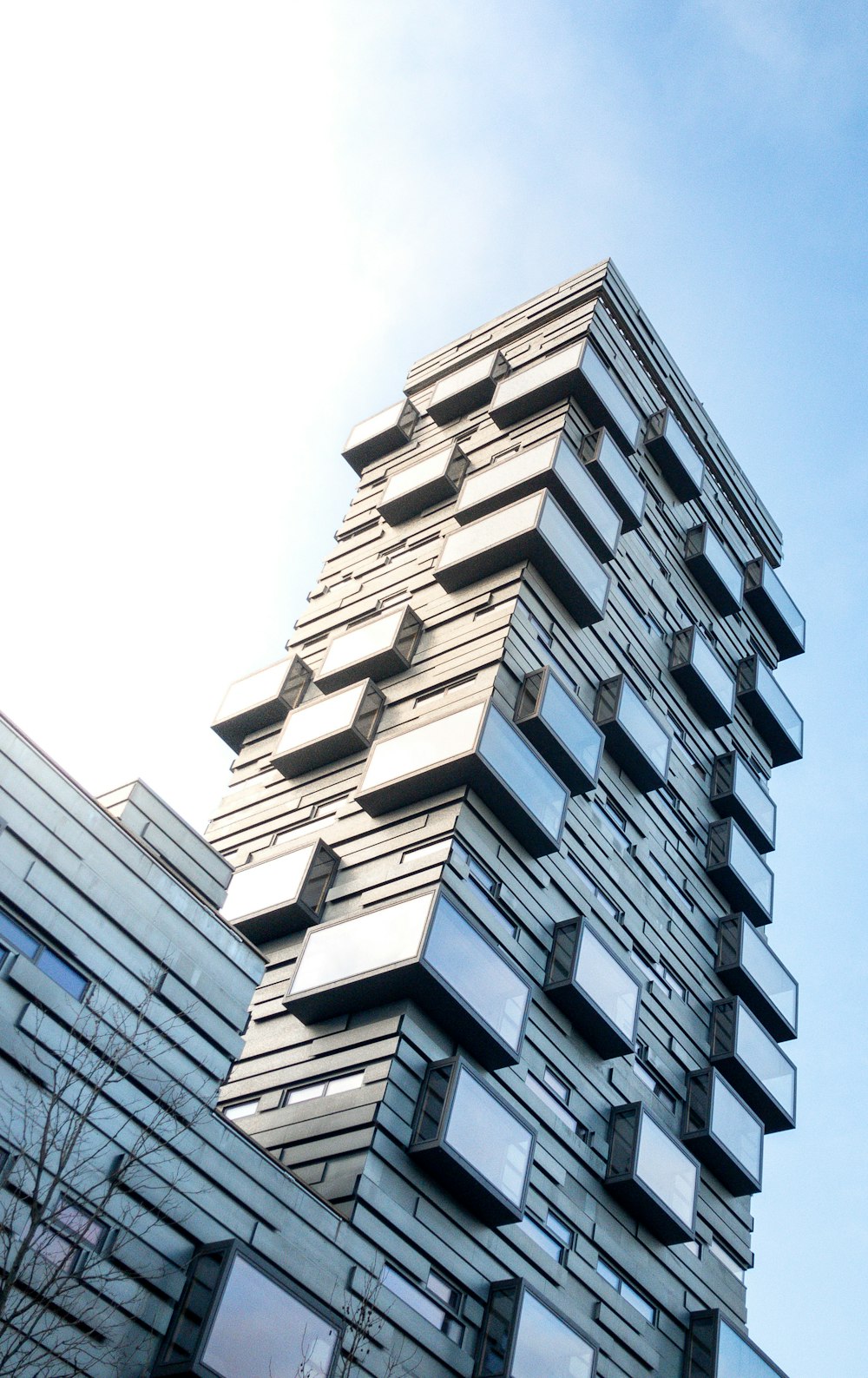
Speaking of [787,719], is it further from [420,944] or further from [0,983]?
[0,983]

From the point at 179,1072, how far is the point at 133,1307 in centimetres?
308

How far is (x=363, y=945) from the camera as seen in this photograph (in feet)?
83.4

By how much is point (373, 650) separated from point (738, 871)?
11.5 meters

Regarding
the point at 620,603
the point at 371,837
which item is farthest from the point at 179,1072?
the point at 620,603

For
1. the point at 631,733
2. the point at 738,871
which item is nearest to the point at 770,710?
the point at 738,871

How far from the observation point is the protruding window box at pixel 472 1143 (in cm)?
2302

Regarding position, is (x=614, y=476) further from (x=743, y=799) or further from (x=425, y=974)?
(x=425, y=974)

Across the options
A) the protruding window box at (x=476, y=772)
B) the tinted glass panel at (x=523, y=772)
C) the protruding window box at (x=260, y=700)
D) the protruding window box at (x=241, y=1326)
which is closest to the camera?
the protruding window box at (x=241, y=1326)

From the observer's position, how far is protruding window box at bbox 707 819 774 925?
37.0 meters

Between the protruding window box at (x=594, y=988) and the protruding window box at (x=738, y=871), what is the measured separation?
8309mm

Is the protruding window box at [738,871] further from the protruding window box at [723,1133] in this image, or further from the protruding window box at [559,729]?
the protruding window box at [559,729]

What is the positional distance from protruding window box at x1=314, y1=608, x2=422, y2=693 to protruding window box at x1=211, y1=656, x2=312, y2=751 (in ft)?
3.57

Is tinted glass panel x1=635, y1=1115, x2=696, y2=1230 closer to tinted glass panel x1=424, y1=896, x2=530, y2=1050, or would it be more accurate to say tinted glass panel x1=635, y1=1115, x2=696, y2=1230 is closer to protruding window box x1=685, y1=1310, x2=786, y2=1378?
protruding window box x1=685, y1=1310, x2=786, y2=1378

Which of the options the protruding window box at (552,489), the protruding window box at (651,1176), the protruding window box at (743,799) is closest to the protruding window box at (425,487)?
the protruding window box at (552,489)
